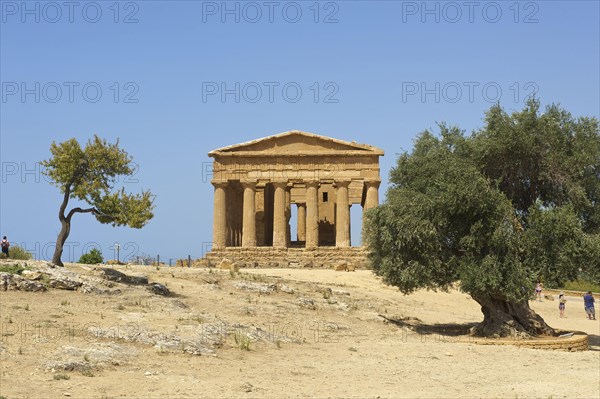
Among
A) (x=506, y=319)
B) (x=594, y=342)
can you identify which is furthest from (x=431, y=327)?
(x=594, y=342)

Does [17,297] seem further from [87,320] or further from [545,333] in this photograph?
[545,333]

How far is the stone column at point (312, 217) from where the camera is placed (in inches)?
2069

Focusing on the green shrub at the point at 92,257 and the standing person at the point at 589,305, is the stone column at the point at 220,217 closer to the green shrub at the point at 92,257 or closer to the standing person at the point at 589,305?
the green shrub at the point at 92,257

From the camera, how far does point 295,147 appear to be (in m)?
54.0

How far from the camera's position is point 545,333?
25375mm

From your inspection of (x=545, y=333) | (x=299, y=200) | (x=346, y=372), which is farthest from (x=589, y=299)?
(x=299, y=200)

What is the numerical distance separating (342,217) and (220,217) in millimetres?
8619

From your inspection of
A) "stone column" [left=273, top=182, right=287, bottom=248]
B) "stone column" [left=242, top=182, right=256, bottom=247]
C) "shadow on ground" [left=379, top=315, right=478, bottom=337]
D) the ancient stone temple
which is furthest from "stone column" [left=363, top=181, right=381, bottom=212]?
"shadow on ground" [left=379, top=315, right=478, bottom=337]

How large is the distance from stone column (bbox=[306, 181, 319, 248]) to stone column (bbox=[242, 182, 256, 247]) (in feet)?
12.6

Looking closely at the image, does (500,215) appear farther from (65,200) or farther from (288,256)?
(288,256)

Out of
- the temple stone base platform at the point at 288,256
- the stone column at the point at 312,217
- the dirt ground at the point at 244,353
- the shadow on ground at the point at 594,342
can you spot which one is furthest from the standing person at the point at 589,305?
the stone column at the point at 312,217

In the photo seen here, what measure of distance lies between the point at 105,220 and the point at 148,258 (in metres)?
19.3

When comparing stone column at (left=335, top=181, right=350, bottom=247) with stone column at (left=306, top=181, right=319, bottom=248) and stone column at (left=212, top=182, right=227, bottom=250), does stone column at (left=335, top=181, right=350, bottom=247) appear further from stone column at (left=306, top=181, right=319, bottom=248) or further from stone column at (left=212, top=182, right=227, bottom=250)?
stone column at (left=212, top=182, right=227, bottom=250)

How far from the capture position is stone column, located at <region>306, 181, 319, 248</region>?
172 feet
